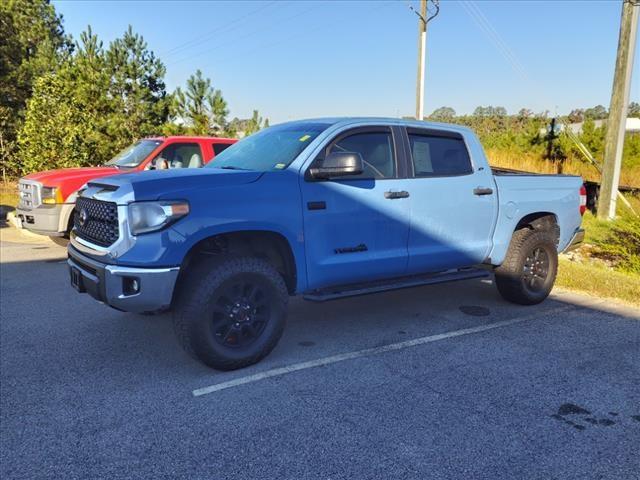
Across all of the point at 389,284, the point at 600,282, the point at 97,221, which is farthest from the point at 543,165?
the point at 97,221

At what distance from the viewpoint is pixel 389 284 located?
476cm

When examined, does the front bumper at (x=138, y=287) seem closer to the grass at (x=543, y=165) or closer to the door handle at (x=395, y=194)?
the door handle at (x=395, y=194)

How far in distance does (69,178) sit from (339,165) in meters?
5.87

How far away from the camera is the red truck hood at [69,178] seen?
816 centimetres

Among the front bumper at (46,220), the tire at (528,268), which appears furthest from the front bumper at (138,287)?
the front bumper at (46,220)

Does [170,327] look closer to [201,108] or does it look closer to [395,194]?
[395,194]

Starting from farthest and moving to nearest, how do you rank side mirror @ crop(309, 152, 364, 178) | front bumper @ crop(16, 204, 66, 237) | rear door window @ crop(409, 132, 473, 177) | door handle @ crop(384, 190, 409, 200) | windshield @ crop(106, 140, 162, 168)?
windshield @ crop(106, 140, 162, 168), front bumper @ crop(16, 204, 66, 237), rear door window @ crop(409, 132, 473, 177), door handle @ crop(384, 190, 409, 200), side mirror @ crop(309, 152, 364, 178)

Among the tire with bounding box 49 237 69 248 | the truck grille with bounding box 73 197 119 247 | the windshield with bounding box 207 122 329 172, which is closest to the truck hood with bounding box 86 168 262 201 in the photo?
the truck grille with bounding box 73 197 119 247

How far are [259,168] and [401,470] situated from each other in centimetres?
274

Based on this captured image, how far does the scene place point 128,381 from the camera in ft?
12.8

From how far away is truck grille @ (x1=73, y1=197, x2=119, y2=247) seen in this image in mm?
3848

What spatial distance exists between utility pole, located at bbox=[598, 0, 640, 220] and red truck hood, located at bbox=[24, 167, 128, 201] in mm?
10443

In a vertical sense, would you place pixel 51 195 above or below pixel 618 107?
below

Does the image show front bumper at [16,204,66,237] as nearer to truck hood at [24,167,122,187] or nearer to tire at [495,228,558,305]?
truck hood at [24,167,122,187]
